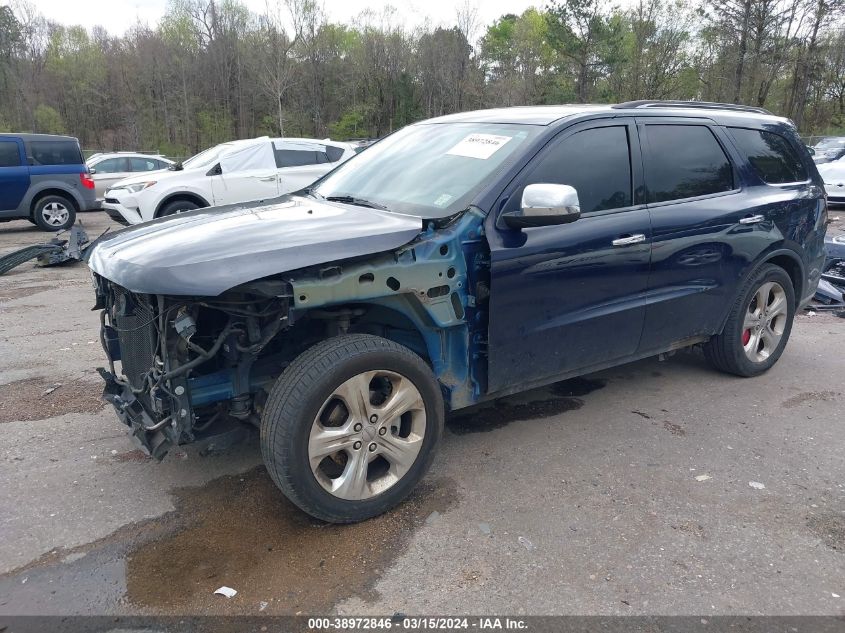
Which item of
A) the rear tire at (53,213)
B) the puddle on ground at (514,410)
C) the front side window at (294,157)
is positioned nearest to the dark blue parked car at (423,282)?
the puddle on ground at (514,410)

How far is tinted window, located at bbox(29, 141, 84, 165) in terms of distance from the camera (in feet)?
41.7

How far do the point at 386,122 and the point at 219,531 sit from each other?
4784 centimetres

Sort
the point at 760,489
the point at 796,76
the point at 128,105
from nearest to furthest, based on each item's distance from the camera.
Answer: the point at 760,489
the point at 796,76
the point at 128,105

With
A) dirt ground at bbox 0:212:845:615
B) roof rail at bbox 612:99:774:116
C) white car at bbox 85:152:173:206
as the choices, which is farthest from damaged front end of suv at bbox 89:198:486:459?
white car at bbox 85:152:173:206

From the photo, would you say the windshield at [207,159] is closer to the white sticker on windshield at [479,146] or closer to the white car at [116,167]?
the white car at [116,167]

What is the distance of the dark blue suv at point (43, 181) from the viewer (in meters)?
12.5

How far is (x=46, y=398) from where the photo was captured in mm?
4375

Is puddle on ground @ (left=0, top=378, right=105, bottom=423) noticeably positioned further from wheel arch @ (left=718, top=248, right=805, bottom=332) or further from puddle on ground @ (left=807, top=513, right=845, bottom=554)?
wheel arch @ (left=718, top=248, right=805, bottom=332)

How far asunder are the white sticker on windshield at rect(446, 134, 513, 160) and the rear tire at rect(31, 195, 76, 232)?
1219 centimetres

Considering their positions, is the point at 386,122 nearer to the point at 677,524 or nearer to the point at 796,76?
the point at 796,76

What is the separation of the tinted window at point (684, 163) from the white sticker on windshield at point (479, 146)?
39.1 inches

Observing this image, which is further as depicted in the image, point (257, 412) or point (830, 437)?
point (830, 437)

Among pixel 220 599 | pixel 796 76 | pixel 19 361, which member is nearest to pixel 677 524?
pixel 220 599

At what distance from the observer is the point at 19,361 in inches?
202
